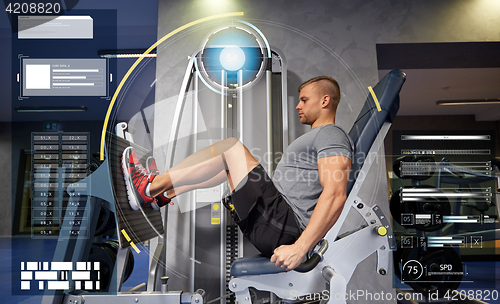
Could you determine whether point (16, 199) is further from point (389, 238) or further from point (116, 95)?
point (389, 238)

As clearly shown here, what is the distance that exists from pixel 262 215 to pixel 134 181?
501mm

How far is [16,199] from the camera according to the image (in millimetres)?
5320

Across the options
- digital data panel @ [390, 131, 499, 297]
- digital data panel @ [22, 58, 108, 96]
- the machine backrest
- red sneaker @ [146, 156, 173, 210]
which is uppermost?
digital data panel @ [22, 58, 108, 96]

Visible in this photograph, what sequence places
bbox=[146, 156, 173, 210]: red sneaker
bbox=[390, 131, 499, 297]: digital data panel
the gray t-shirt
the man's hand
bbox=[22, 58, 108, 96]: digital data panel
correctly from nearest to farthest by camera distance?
1. the man's hand
2. the gray t-shirt
3. bbox=[146, 156, 173, 210]: red sneaker
4. bbox=[22, 58, 108, 96]: digital data panel
5. bbox=[390, 131, 499, 297]: digital data panel

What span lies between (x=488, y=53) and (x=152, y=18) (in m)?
2.21

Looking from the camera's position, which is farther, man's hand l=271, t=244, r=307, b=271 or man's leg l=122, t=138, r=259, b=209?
man's leg l=122, t=138, r=259, b=209

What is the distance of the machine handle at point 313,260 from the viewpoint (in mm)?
1012

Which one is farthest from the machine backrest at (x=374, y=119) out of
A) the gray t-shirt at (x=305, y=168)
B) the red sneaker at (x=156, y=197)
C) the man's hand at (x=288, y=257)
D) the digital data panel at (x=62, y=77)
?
the digital data panel at (x=62, y=77)

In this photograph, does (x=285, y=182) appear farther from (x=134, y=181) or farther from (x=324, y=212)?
(x=134, y=181)

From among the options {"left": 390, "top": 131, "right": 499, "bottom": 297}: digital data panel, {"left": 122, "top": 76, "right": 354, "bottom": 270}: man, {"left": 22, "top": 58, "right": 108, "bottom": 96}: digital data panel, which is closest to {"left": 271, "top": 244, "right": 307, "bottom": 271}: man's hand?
{"left": 122, "top": 76, "right": 354, "bottom": 270}: man

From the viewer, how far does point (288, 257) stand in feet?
3.18

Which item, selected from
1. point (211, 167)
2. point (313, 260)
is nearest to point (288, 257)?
point (313, 260)

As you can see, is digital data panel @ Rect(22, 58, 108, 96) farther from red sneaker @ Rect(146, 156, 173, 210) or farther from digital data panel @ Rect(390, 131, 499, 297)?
digital data panel @ Rect(390, 131, 499, 297)

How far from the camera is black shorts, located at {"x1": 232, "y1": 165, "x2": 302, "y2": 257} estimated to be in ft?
3.43
